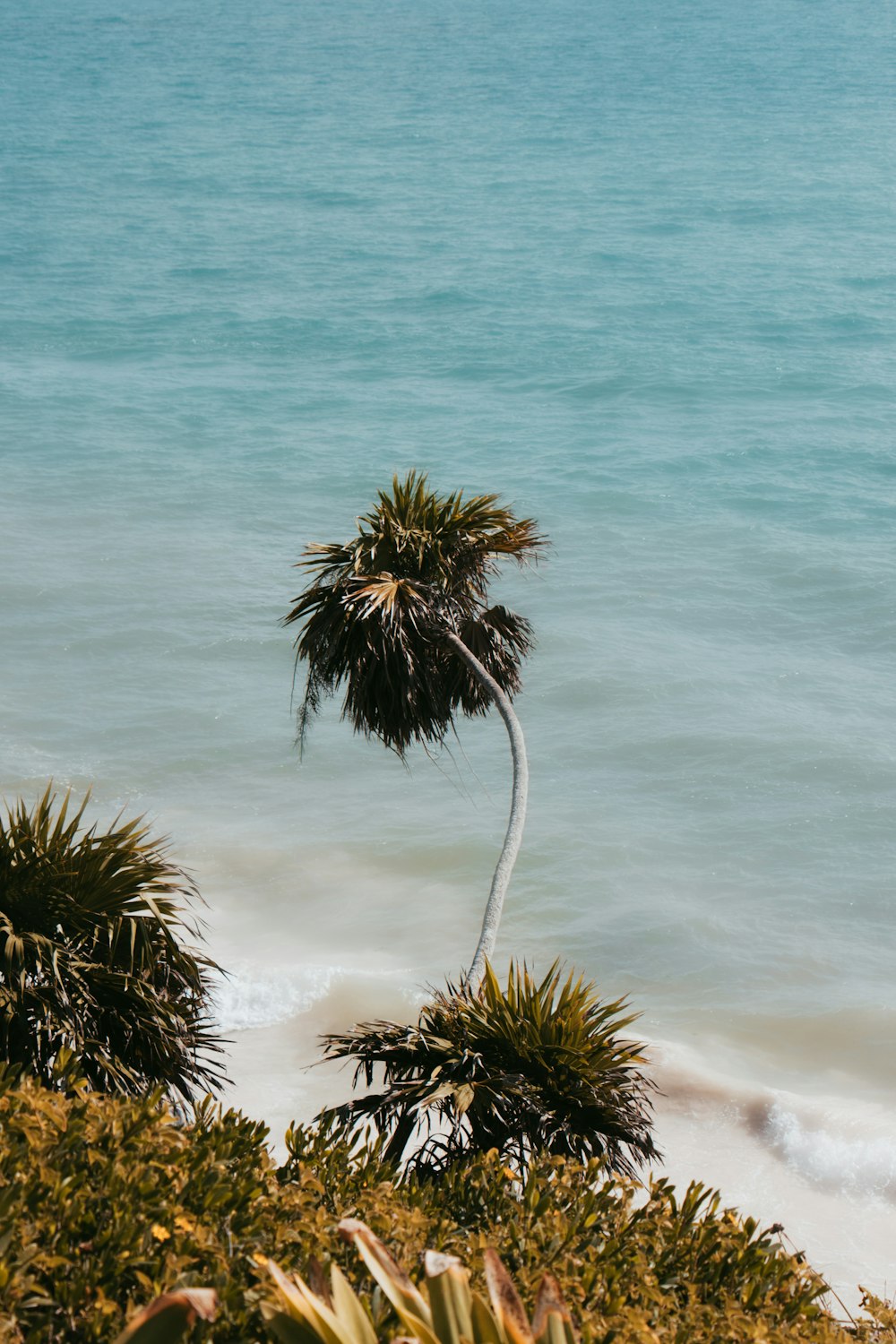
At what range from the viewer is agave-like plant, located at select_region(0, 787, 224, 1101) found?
6.77 m

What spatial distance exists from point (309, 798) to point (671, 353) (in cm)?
2581

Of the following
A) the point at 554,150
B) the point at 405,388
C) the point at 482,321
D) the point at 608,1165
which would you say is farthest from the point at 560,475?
the point at 554,150

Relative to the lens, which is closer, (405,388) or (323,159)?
(405,388)

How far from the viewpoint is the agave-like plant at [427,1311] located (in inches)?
160

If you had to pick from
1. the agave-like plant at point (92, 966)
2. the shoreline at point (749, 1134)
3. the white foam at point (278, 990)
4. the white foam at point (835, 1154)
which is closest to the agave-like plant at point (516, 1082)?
the agave-like plant at point (92, 966)

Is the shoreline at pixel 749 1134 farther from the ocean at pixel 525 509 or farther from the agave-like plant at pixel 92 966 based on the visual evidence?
the agave-like plant at pixel 92 966

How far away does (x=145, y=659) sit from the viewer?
21.6 m

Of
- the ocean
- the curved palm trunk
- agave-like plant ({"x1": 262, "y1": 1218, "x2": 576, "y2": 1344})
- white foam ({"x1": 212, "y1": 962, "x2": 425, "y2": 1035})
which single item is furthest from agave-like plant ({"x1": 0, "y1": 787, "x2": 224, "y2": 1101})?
white foam ({"x1": 212, "y1": 962, "x2": 425, "y2": 1035})

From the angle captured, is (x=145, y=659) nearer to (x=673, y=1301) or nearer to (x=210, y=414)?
(x=210, y=414)

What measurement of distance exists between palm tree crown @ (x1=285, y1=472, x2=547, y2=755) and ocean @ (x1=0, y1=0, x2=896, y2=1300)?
380cm

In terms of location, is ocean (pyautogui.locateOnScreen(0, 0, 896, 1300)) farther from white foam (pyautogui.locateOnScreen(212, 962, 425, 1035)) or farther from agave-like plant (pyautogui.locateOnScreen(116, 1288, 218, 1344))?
agave-like plant (pyautogui.locateOnScreen(116, 1288, 218, 1344))

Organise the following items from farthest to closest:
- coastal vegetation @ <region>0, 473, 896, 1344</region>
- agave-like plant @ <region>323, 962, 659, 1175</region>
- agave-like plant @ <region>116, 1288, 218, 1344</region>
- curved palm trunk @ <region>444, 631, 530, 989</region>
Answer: curved palm trunk @ <region>444, 631, 530, 989</region> < agave-like plant @ <region>323, 962, 659, 1175</region> < coastal vegetation @ <region>0, 473, 896, 1344</region> < agave-like plant @ <region>116, 1288, 218, 1344</region>

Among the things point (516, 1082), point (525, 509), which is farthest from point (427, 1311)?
point (525, 509)

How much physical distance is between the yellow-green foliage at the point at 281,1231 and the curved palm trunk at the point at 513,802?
255 centimetres
